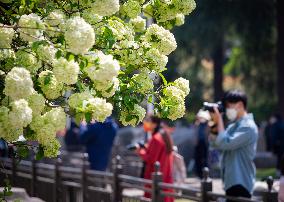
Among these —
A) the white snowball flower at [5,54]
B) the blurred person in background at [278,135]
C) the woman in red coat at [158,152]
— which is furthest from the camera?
the blurred person in background at [278,135]

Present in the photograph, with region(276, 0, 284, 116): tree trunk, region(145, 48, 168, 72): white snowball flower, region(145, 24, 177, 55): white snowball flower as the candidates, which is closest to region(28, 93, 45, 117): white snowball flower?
region(145, 48, 168, 72): white snowball flower

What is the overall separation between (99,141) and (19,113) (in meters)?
11.2

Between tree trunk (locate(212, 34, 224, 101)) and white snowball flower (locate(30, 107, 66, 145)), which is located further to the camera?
tree trunk (locate(212, 34, 224, 101))

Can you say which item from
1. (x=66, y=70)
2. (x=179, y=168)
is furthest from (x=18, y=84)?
(x=179, y=168)

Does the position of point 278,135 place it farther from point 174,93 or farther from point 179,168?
point 174,93

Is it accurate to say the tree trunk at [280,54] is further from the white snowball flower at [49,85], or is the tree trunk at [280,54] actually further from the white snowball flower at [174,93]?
the white snowball flower at [49,85]

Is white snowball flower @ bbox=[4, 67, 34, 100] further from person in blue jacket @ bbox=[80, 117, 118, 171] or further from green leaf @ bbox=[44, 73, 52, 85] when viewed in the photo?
person in blue jacket @ bbox=[80, 117, 118, 171]

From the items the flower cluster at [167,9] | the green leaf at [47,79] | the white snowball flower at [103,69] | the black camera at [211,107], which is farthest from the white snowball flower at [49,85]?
the black camera at [211,107]

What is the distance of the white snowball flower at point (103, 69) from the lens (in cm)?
429

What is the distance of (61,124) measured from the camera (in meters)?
4.38

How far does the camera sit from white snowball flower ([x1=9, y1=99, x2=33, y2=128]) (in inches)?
163

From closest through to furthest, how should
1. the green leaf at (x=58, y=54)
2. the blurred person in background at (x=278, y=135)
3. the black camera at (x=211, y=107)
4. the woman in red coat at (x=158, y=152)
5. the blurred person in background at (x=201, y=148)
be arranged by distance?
1. the green leaf at (x=58, y=54)
2. the black camera at (x=211, y=107)
3. the woman in red coat at (x=158, y=152)
4. the blurred person in background at (x=201, y=148)
5. the blurred person in background at (x=278, y=135)

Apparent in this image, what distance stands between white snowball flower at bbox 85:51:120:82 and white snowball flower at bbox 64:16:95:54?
0.57 ft

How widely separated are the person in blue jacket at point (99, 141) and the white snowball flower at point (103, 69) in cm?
1079
